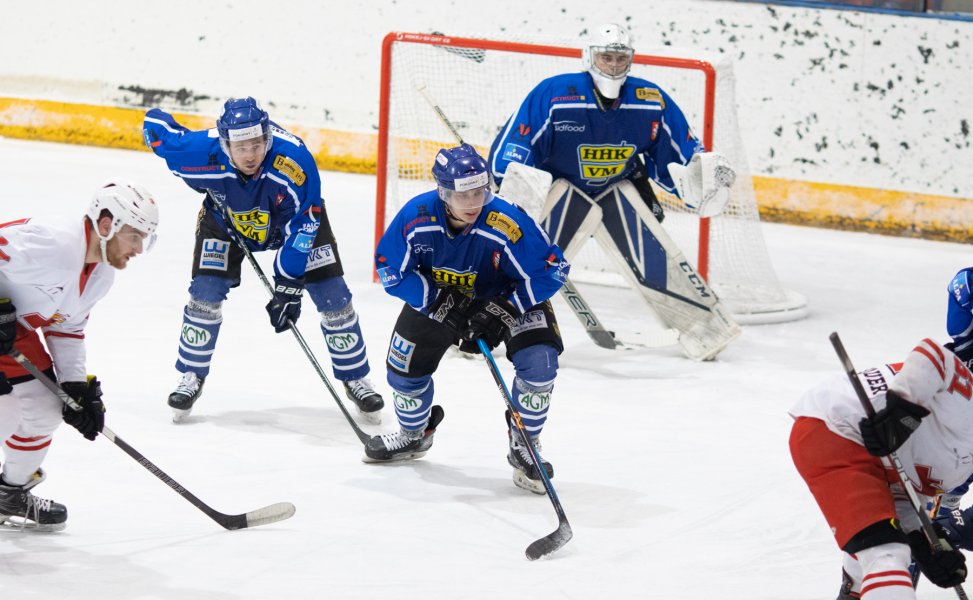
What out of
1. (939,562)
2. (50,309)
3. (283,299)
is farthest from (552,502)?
(50,309)

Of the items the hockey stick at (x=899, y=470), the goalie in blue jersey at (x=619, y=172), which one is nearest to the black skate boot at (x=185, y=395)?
the goalie in blue jersey at (x=619, y=172)

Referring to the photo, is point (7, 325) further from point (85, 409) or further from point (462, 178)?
point (462, 178)

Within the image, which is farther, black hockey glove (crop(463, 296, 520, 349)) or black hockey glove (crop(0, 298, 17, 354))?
black hockey glove (crop(463, 296, 520, 349))

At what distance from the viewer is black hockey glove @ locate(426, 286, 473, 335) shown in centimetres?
355

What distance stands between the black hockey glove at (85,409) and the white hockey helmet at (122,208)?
325 mm

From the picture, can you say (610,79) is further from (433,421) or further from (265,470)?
(265,470)

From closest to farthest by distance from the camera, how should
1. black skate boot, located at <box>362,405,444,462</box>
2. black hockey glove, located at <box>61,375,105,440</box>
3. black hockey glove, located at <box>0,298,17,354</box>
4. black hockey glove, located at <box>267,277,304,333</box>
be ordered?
1. black hockey glove, located at <box>0,298,17,354</box>
2. black hockey glove, located at <box>61,375,105,440</box>
3. black skate boot, located at <box>362,405,444,462</box>
4. black hockey glove, located at <box>267,277,304,333</box>

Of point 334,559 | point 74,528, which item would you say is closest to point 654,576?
point 334,559

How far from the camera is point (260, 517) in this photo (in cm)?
324

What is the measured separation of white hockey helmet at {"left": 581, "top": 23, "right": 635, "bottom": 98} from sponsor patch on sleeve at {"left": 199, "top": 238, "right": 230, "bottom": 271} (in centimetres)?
165

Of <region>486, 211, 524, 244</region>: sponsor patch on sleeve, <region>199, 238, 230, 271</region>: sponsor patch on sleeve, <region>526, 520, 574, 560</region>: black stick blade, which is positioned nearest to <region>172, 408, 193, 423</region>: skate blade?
<region>199, 238, 230, 271</region>: sponsor patch on sleeve

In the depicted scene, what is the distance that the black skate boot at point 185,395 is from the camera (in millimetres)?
4062

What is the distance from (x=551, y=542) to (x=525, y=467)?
476mm

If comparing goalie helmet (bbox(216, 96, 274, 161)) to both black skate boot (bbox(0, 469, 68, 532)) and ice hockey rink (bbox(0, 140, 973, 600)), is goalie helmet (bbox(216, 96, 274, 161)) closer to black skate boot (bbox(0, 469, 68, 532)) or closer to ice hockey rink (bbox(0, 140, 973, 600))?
ice hockey rink (bbox(0, 140, 973, 600))
